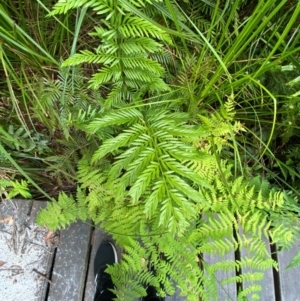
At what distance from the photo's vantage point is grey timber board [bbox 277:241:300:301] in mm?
Answer: 1486

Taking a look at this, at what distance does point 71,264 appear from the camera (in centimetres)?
152

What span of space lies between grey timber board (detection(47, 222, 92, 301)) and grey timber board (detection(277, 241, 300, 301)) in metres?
0.77

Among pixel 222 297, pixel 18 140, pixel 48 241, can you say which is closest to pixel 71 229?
pixel 48 241

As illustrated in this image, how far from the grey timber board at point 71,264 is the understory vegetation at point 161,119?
0.20ft

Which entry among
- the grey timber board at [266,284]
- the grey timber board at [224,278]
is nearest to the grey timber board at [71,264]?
the grey timber board at [224,278]

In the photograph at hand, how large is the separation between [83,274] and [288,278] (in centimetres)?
80

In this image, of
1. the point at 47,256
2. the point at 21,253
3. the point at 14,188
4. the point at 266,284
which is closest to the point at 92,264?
the point at 47,256

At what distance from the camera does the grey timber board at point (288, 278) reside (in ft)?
4.88

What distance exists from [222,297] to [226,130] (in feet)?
2.13

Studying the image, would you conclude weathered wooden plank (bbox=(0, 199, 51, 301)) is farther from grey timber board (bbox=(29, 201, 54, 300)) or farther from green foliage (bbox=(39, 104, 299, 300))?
green foliage (bbox=(39, 104, 299, 300))

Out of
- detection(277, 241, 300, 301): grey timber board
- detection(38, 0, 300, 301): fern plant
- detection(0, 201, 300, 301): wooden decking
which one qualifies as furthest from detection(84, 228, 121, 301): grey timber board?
detection(277, 241, 300, 301): grey timber board

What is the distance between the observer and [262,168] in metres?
1.67

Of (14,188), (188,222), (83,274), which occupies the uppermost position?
(14,188)

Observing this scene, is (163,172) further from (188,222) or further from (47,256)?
(47,256)
